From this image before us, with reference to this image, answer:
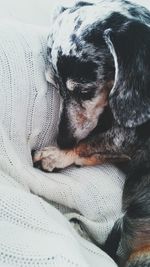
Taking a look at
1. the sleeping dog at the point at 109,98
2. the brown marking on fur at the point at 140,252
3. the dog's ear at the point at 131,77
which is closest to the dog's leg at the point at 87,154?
the sleeping dog at the point at 109,98

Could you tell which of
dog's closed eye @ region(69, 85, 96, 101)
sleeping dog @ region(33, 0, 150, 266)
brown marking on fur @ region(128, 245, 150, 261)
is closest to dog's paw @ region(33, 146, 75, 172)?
sleeping dog @ region(33, 0, 150, 266)

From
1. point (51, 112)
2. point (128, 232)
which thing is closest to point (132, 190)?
point (128, 232)

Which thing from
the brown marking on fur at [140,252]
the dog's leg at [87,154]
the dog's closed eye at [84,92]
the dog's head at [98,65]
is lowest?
the brown marking on fur at [140,252]

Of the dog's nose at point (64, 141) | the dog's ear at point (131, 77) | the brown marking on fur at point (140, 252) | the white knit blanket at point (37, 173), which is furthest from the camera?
the dog's nose at point (64, 141)

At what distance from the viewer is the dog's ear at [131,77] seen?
5.20 ft

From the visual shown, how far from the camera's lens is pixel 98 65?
1.66 m

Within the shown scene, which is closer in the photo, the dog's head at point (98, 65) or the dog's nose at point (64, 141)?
the dog's head at point (98, 65)

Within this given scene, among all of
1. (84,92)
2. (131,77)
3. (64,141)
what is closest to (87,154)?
(64,141)

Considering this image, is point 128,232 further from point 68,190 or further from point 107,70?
point 107,70

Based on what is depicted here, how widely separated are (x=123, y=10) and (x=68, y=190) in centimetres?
66

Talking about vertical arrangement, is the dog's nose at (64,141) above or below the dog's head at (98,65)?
below

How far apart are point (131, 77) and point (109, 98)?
0.35 ft

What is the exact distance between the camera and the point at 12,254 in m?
1.05

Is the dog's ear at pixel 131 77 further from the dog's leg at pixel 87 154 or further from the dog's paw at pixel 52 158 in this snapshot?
the dog's paw at pixel 52 158
